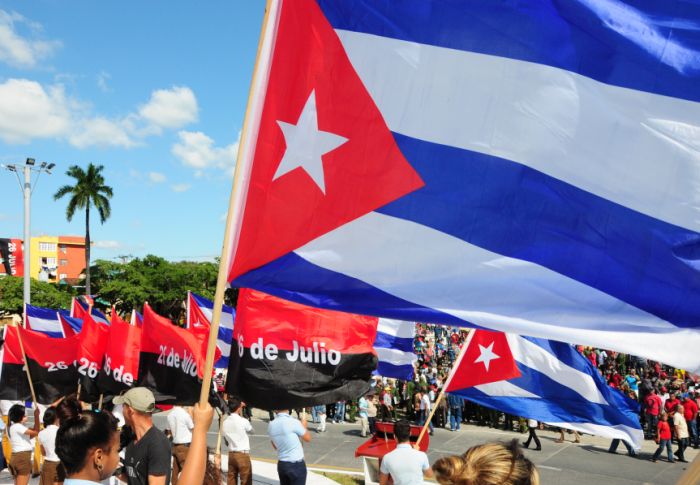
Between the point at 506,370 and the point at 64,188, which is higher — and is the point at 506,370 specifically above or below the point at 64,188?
below

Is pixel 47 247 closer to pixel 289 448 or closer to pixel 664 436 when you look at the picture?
pixel 664 436

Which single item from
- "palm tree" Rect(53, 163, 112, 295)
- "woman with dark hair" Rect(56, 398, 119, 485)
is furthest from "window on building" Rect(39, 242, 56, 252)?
"woman with dark hair" Rect(56, 398, 119, 485)

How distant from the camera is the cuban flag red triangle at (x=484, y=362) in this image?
19.6 feet

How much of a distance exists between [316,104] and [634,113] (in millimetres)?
1587

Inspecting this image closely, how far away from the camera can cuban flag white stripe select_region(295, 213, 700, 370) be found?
2764mm

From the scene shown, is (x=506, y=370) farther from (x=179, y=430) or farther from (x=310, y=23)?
(x=179, y=430)

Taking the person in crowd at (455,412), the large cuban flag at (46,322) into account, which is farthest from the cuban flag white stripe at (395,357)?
the person in crowd at (455,412)

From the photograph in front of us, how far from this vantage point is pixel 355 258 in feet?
10.7

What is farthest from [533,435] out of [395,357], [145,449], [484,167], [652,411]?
[484,167]

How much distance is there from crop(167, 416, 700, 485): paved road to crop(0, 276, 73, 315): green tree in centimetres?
3899

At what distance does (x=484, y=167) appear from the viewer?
3051 mm

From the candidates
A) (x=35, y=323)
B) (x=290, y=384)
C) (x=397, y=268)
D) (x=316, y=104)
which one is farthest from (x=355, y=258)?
(x=35, y=323)

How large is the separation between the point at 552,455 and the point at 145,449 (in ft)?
37.4

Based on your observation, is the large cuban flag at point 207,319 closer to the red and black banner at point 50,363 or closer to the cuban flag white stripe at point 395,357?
the red and black banner at point 50,363
